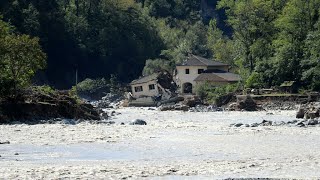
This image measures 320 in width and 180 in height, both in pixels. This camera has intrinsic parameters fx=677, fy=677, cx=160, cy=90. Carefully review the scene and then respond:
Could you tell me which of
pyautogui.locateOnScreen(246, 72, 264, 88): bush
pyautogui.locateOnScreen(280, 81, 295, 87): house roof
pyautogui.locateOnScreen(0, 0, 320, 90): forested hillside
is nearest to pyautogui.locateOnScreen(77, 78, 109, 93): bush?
pyautogui.locateOnScreen(0, 0, 320, 90): forested hillside

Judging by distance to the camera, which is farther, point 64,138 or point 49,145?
point 64,138

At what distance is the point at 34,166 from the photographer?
776 inches

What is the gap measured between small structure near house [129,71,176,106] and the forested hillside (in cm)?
880

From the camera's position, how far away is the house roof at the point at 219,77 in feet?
252

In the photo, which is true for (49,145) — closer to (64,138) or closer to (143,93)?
(64,138)

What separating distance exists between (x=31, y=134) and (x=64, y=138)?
262 cm

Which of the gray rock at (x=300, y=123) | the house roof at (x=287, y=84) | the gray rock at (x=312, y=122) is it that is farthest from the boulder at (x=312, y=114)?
the house roof at (x=287, y=84)

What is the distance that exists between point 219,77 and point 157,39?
36.5 meters

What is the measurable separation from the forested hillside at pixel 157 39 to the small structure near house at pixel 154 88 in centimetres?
880

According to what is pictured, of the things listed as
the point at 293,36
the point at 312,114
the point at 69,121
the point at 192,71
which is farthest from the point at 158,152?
the point at 192,71

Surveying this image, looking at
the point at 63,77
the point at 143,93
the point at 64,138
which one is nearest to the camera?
the point at 64,138

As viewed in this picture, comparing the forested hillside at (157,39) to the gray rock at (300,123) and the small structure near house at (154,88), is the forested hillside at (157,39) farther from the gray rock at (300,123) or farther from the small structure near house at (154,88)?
the gray rock at (300,123)

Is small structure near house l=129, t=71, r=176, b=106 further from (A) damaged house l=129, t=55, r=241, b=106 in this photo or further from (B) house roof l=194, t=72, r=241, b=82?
(B) house roof l=194, t=72, r=241, b=82

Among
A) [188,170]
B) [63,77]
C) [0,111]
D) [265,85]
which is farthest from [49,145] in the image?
[63,77]
